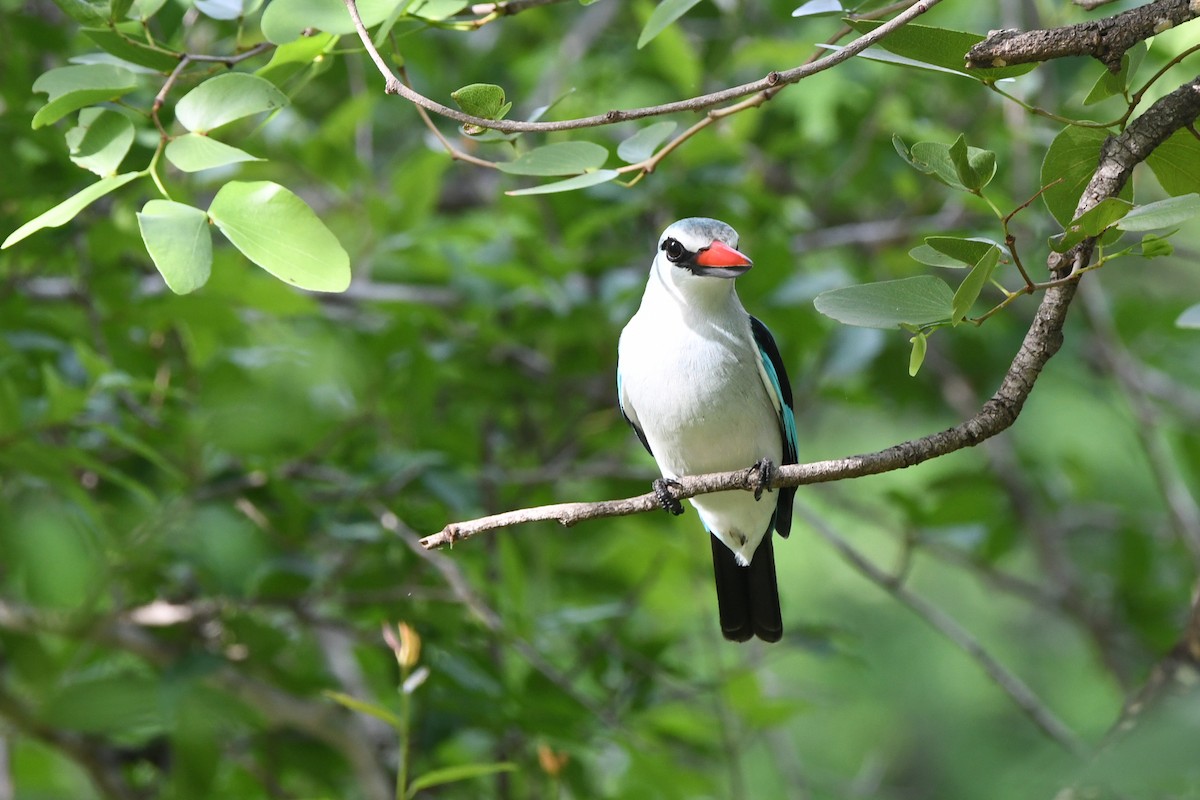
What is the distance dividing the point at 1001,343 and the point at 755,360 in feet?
7.37

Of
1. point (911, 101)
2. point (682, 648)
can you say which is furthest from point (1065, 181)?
point (682, 648)

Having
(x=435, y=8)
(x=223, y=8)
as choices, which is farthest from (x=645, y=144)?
(x=223, y=8)

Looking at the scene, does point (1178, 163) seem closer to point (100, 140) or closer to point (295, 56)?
point (295, 56)

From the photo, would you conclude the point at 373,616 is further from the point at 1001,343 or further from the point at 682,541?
the point at 1001,343

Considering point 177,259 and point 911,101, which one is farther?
point 911,101

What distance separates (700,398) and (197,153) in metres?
1.39

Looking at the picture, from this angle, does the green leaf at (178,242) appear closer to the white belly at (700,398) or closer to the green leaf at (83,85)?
the green leaf at (83,85)

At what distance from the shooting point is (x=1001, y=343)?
5.02m

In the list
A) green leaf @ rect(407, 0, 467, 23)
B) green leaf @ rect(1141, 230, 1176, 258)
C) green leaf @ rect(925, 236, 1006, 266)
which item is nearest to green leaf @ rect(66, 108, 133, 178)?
green leaf @ rect(407, 0, 467, 23)

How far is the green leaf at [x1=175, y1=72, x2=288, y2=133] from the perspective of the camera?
200 cm

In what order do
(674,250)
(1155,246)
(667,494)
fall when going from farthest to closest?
(674,250) < (667,494) < (1155,246)

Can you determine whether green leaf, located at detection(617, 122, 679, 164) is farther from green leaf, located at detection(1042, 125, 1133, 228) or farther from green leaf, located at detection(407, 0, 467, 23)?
green leaf, located at detection(1042, 125, 1133, 228)

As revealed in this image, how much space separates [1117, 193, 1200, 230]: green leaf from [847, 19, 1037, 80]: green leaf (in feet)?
0.97

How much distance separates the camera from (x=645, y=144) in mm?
2230
